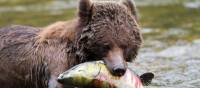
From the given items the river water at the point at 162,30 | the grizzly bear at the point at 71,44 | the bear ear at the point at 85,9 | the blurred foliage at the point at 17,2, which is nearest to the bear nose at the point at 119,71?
the grizzly bear at the point at 71,44

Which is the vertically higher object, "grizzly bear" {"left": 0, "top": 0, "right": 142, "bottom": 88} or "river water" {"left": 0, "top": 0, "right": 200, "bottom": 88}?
"grizzly bear" {"left": 0, "top": 0, "right": 142, "bottom": 88}

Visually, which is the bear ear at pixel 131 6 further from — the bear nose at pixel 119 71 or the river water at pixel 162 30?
the river water at pixel 162 30

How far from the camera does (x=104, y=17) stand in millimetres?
8320

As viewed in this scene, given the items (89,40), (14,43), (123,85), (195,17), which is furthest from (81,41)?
(195,17)

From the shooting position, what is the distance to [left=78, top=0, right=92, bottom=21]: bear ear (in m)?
8.42

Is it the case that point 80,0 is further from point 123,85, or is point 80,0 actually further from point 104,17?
point 123,85

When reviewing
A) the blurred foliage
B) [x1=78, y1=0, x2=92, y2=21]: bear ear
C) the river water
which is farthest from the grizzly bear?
the blurred foliage

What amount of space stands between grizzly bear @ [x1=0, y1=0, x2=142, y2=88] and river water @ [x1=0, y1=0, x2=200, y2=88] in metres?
2.77

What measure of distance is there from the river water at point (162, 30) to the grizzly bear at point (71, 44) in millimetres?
2772

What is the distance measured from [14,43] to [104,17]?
1.75 metres

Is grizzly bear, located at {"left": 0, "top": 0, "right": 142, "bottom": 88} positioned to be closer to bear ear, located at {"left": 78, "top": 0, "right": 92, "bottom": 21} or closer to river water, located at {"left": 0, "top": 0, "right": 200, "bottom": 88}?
bear ear, located at {"left": 78, "top": 0, "right": 92, "bottom": 21}

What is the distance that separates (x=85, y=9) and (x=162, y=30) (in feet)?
30.1

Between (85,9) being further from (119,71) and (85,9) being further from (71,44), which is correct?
(119,71)

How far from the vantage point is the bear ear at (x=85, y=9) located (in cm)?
842
